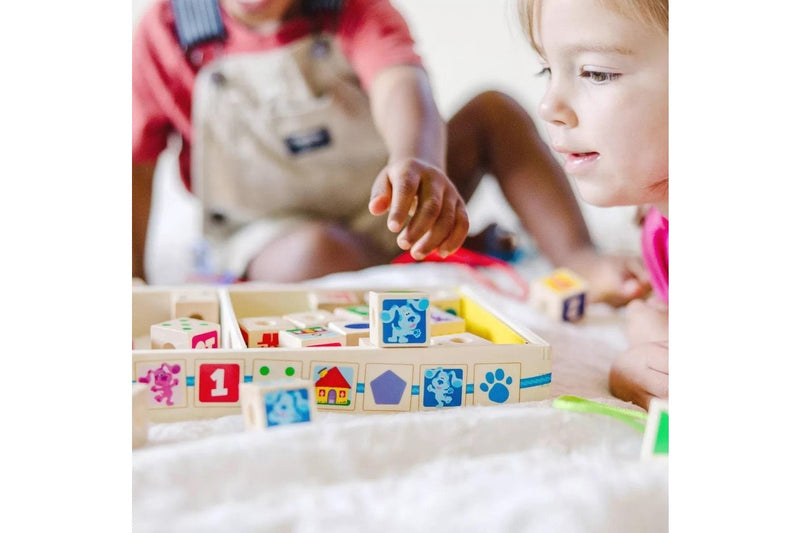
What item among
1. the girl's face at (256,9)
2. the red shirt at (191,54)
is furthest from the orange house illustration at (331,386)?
the girl's face at (256,9)

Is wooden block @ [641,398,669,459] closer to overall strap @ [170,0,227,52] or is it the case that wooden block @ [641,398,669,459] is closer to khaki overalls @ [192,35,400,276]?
khaki overalls @ [192,35,400,276]

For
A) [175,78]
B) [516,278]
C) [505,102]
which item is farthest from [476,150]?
[175,78]

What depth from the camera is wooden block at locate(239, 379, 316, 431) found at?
0.55 metres

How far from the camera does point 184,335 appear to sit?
685 mm

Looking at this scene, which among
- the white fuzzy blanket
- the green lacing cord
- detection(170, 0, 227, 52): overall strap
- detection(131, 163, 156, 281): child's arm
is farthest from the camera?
detection(131, 163, 156, 281): child's arm

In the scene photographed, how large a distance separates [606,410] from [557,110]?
25cm

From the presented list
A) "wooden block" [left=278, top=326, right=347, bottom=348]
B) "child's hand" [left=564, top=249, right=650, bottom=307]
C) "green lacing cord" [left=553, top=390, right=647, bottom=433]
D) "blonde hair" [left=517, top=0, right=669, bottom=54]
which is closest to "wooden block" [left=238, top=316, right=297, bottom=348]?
"wooden block" [left=278, top=326, right=347, bottom=348]

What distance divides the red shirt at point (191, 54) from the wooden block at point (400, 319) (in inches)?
10.9

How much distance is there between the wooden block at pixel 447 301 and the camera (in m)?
0.85

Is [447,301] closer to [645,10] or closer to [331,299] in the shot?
[331,299]

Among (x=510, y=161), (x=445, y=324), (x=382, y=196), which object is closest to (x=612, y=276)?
(x=510, y=161)

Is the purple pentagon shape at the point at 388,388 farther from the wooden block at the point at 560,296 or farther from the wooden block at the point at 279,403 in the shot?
the wooden block at the point at 560,296

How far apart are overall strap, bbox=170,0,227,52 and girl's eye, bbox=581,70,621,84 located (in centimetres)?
48
